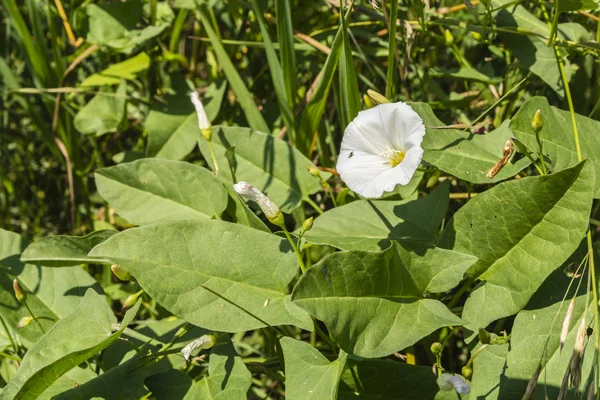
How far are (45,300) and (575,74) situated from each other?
1316 mm

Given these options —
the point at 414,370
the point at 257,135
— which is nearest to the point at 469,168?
the point at 414,370

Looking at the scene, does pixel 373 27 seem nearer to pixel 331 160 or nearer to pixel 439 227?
pixel 331 160

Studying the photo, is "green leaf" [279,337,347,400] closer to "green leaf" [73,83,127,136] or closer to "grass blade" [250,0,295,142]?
"grass blade" [250,0,295,142]

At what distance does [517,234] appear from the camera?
107 centimetres

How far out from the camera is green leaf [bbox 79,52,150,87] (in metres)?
1.82

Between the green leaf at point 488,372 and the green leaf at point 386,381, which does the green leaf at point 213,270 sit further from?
the green leaf at point 488,372

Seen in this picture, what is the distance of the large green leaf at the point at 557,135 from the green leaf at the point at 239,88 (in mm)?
710

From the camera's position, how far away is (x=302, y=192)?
1.44 m

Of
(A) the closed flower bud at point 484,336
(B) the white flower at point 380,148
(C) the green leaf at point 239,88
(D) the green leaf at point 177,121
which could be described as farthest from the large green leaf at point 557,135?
(D) the green leaf at point 177,121

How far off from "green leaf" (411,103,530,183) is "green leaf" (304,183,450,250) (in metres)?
0.07

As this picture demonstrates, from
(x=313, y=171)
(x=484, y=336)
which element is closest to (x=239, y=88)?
(x=313, y=171)

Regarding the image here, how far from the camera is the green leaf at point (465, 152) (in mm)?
1147

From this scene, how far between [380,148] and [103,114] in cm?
93

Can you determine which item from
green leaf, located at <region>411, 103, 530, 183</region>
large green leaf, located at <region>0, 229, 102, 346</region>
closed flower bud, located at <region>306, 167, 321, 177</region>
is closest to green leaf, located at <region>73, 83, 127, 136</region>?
large green leaf, located at <region>0, 229, 102, 346</region>
